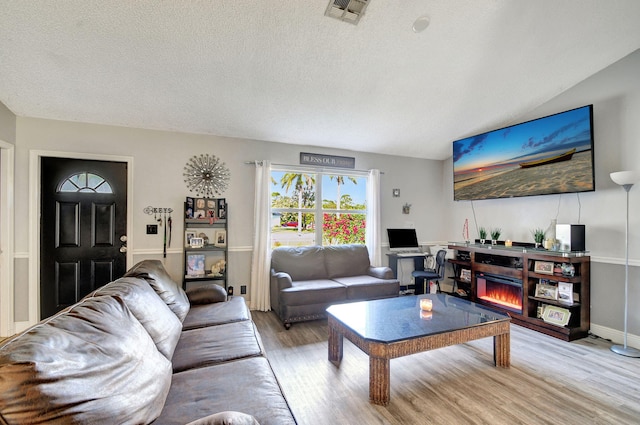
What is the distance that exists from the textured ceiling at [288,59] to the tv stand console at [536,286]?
1.95 m

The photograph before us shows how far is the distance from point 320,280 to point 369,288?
671 millimetres

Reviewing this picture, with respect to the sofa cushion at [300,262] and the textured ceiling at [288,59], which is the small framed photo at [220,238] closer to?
the sofa cushion at [300,262]

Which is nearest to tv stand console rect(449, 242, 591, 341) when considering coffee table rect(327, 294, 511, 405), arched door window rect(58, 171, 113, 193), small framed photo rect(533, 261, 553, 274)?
small framed photo rect(533, 261, 553, 274)

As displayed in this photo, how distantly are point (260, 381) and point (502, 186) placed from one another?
13.0ft

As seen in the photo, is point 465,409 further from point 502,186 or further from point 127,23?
point 127,23

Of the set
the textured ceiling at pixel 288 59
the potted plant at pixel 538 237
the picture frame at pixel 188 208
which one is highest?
the textured ceiling at pixel 288 59

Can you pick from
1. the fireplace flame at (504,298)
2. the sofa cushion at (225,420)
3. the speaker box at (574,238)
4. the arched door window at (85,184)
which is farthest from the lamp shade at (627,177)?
the arched door window at (85,184)

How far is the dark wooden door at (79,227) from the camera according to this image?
3.23m

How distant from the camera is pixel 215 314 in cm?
251

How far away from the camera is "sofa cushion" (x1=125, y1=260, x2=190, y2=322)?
7.42 feet

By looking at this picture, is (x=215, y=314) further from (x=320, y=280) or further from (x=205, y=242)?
(x=320, y=280)

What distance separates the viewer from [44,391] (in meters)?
0.84

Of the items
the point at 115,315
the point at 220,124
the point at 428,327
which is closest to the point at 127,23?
the point at 220,124

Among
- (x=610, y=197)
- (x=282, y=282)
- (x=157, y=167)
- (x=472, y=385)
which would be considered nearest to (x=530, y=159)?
(x=610, y=197)
